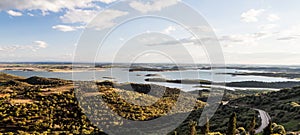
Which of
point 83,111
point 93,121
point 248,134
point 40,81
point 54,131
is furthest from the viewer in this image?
point 40,81

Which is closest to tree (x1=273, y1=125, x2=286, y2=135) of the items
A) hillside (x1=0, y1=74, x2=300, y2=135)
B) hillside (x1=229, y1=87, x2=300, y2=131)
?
hillside (x1=229, y1=87, x2=300, y2=131)

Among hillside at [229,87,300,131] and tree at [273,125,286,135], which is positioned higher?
tree at [273,125,286,135]

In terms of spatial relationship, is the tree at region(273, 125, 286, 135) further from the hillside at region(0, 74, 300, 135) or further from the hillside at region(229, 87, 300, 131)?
the hillside at region(0, 74, 300, 135)

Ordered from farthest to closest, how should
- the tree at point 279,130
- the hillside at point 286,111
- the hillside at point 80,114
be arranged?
1. the hillside at point 80,114
2. the hillside at point 286,111
3. the tree at point 279,130

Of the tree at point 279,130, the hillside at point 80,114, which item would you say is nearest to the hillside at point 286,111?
the hillside at point 80,114

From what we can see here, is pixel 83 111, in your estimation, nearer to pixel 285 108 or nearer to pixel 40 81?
pixel 285 108

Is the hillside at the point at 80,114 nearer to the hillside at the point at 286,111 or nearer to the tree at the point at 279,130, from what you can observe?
the hillside at the point at 286,111

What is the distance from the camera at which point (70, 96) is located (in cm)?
5316

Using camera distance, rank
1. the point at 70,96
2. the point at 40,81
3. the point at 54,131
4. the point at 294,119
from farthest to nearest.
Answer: the point at 40,81 → the point at 70,96 → the point at 54,131 → the point at 294,119

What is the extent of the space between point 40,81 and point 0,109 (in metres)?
48.0

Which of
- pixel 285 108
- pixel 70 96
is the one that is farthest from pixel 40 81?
pixel 285 108

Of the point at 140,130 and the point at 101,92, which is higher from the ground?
the point at 101,92

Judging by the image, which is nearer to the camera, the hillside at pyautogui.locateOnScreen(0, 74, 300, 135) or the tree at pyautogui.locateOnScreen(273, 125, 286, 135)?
the tree at pyautogui.locateOnScreen(273, 125, 286, 135)

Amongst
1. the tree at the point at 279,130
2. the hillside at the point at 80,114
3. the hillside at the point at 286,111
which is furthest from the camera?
the hillside at the point at 80,114
